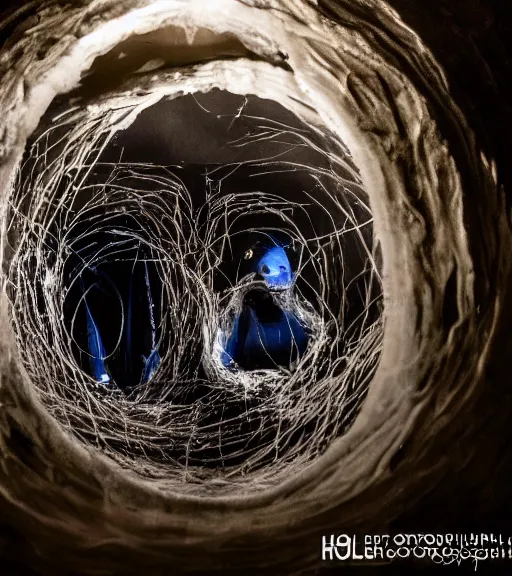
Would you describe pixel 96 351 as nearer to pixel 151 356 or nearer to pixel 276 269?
pixel 151 356

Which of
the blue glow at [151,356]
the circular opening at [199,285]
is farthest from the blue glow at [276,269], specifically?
the blue glow at [151,356]

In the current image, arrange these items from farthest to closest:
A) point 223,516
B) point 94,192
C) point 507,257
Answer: point 94,192, point 223,516, point 507,257

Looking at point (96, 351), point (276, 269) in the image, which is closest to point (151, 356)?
point (96, 351)

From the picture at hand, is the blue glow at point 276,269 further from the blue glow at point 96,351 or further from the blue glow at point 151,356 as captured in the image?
the blue glow at point 96,351

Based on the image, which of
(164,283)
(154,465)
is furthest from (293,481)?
(164,283)

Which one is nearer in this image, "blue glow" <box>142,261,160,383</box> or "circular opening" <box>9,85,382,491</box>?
"circular opening" <box>9,85,382,491</box>

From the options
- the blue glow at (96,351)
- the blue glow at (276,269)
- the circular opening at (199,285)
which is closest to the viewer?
the circular opening at (199,285)

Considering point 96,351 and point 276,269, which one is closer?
point 276,269

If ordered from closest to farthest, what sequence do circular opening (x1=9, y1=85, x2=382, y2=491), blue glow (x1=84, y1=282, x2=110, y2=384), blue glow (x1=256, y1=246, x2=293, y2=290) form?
circular opening (x1=9, y1=85, x2=382, y2=491) → blue glow (x1=256, y1=246, x2=293, y2=290) → blue glow (x1=84, y1=282, x2=110, y2=384)

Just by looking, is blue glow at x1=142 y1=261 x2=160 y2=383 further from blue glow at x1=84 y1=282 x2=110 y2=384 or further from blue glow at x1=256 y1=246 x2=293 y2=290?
blue glow at x1=256 y1=246 x2=293 y2=290

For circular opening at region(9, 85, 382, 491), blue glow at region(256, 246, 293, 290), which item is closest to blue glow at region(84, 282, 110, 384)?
circular opening at region(9, 85, 382, 491)

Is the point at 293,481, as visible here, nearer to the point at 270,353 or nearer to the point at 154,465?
the point at 154,465

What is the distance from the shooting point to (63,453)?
0.96 meters

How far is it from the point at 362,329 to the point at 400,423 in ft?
0.56
